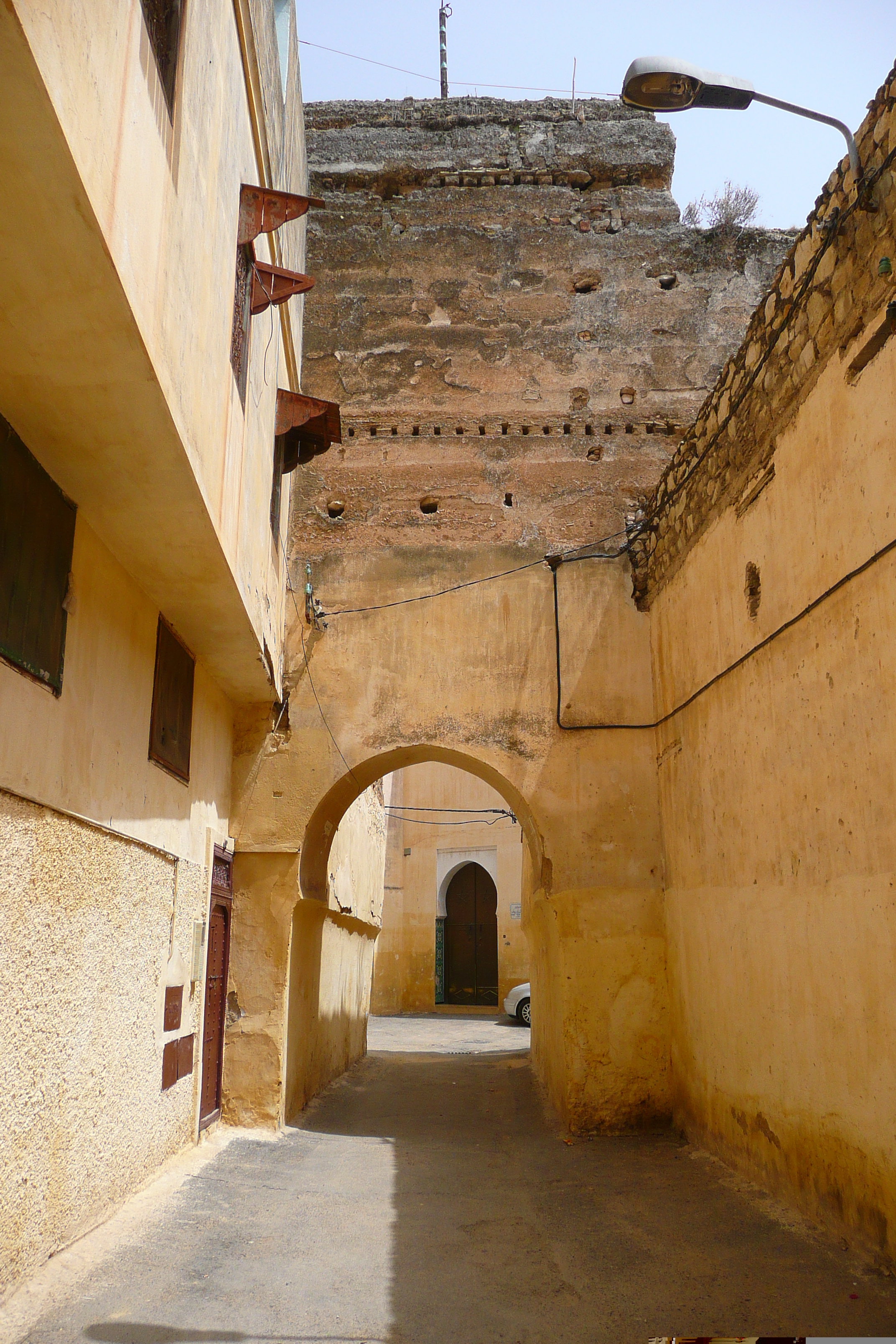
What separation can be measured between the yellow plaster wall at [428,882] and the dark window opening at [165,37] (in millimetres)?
17839

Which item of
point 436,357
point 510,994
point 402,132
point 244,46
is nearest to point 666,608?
point 436,357

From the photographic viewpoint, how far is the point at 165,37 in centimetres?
389

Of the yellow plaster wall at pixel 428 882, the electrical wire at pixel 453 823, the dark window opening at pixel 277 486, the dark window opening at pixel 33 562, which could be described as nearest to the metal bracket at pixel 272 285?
the dark window opening at pixel 277 486

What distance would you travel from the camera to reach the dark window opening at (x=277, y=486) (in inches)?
296

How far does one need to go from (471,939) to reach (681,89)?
18.6 metres

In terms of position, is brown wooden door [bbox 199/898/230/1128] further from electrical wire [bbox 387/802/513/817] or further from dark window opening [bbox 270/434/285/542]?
electrical wire [bbox 387/802/513/817]

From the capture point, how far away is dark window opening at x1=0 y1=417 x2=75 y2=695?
382cm

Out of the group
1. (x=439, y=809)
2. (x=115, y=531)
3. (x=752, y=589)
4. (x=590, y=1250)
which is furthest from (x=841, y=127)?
(x=439, y=809)

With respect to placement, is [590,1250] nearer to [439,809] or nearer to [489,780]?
[489,780]

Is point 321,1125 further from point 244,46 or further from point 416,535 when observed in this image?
point 244,46

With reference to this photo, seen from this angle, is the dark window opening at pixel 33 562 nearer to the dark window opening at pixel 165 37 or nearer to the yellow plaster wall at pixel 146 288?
the yellow plaster wall at pixel 146 288

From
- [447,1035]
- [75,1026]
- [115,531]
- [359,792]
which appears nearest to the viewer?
[75,1026]

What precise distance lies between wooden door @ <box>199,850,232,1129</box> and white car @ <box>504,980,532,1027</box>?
11.0 meters

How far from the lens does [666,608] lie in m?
7.49
